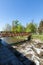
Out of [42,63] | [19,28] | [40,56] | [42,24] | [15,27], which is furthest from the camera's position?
[42,24]

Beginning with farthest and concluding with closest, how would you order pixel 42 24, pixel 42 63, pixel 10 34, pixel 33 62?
pixel 42 24
pixel 10 34
pixel 33 62
pixel 42 63

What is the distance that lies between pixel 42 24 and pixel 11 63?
44.4 metres

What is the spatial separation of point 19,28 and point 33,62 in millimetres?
33863

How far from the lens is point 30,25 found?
159 ft

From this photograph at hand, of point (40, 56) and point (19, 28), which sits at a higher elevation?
point (19, 28)

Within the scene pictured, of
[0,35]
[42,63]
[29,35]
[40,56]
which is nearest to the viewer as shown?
[42,63]

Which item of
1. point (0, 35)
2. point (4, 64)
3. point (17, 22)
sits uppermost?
point (17, 22)

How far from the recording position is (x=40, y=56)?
36.6 ft

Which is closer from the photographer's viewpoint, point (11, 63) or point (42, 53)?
point (11, 63)

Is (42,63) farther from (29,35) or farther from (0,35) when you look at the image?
(29,35)

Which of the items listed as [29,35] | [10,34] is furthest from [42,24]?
[10,34]

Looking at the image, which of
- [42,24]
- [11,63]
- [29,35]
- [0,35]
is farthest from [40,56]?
[42,24]

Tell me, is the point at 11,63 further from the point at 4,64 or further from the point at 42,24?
the point at 42,24

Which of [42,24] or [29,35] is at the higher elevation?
[42,24]
